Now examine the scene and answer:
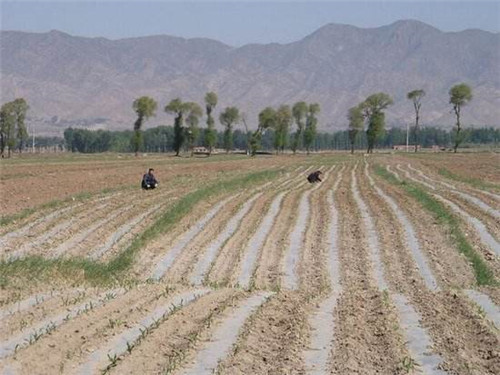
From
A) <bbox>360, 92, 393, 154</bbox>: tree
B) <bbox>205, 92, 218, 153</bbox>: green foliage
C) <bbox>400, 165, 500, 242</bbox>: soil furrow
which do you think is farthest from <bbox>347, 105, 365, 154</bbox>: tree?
<bbox>400, 165, 500, 242</bbox>: soil furrow

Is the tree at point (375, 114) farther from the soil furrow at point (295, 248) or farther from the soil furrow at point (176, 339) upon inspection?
the soil furrow at point (176, 339)

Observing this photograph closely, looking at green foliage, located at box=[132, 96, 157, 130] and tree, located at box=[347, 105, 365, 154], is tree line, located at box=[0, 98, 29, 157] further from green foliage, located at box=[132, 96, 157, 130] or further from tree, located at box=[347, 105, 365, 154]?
tree, located at box=[347, 105, 365, 154]

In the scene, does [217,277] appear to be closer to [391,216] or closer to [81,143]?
[391,216]

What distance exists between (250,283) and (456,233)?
744 centimetres

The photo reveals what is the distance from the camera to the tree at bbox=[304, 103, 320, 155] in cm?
12338

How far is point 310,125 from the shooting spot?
126 m

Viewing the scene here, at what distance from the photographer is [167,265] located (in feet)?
54.6

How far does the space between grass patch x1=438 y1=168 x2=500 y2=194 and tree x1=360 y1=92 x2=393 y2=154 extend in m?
59.1

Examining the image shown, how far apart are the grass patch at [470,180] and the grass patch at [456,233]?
628 cm

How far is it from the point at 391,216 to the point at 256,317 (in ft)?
45.2

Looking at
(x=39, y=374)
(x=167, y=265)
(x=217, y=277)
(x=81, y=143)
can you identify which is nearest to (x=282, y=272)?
(x=217, y=277)

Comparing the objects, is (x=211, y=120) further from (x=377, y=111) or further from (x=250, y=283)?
(x=250, y=283)

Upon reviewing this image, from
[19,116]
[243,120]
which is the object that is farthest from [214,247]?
[243,120]

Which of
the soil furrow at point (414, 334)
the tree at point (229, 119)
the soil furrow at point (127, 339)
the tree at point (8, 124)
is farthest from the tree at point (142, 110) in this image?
the soil furrow at point (127, 339)
